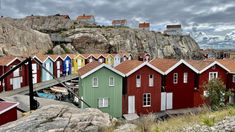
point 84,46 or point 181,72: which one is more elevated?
point 84,46

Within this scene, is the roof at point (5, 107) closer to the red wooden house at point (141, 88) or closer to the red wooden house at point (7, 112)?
the red wooden house at point (7, 112)

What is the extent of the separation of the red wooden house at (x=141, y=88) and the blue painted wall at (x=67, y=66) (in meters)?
24.4

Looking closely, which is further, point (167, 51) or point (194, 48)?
point (194, 48)

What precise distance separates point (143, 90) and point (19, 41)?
44035mm

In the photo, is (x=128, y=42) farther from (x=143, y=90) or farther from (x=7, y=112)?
(x=7, y=112)

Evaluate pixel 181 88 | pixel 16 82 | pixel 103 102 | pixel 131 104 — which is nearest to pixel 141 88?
pixel 131 104

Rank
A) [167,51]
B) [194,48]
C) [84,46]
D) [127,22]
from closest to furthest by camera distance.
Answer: [84,46] → [167,51] → [194,48] → [127,22]

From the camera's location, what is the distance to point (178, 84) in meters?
28.9

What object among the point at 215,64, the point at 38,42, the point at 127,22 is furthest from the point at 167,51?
the point at 215,64

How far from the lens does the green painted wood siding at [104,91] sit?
25.4 meters

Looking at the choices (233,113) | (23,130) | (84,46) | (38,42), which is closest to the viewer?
(23,130)

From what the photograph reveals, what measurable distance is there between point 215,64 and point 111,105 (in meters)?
14.6

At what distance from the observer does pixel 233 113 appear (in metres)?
9.08

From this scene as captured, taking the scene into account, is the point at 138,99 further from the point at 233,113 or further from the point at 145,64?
the point at 233,113
